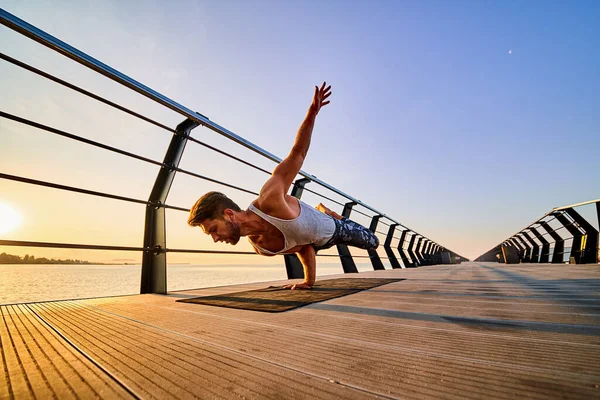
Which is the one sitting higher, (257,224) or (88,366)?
(257,224)

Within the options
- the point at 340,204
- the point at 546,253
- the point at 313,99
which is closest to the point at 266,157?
the point at 313,99

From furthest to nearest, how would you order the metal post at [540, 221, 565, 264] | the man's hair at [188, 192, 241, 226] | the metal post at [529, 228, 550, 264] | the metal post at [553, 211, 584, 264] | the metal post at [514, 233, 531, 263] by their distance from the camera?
the metal post at [514, 233, 531, 263] < the metal post at [529, 228, 550, 264] < the metal post at [540, 221, 565, 264] < the metal post at [553, 211, 584, 264] < the man's hair at [188, 192, 241, 226]

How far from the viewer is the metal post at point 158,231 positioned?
1.77 m

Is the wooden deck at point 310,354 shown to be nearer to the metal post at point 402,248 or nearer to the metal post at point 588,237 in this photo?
the metal post at point 588,237

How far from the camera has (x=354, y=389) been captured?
0.43 meters

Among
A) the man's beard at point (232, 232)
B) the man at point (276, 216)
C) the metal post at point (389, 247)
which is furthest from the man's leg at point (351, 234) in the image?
the metal post at point (389, 247)

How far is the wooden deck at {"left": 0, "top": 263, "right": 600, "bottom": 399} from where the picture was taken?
0.44 m

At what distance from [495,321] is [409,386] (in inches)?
26.2

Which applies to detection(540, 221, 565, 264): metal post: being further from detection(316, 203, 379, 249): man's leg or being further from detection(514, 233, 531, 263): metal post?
detection(316, 203, 379, 249): man's leg

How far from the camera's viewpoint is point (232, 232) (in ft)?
5.55

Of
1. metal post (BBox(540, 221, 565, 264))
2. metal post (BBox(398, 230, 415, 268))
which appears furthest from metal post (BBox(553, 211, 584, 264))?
metal post (BBox(398, 230, 415, 268))

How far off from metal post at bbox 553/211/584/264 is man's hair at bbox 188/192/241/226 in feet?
25.1

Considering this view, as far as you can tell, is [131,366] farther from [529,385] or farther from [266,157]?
[266,157]

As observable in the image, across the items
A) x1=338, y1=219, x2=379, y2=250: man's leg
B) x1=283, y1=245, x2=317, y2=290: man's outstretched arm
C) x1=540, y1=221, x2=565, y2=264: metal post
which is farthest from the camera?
x1=540, y1=221, x2=565, y2=264: metal post
